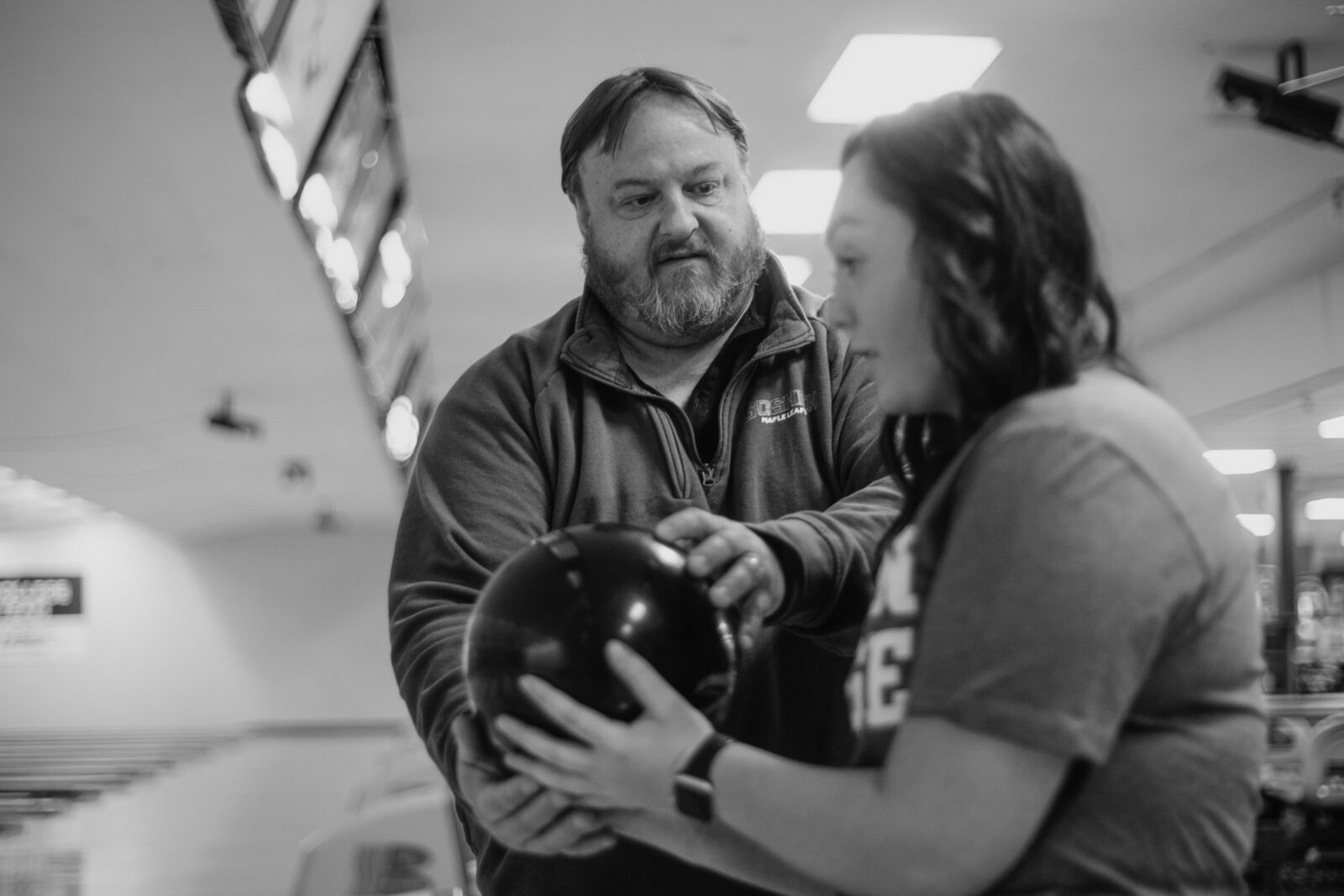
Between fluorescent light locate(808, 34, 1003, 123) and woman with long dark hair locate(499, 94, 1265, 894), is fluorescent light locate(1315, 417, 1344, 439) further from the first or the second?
woman with long dark hair locate(499, 94, 1265, 894)

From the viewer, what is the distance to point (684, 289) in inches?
79.4

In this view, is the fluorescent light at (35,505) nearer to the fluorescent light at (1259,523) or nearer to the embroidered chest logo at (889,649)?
the embroidered chest logo at (889,649)

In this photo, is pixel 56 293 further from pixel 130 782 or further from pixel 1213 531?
pixel 130 782

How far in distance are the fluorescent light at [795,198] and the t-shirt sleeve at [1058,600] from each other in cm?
637

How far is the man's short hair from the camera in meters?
2.03

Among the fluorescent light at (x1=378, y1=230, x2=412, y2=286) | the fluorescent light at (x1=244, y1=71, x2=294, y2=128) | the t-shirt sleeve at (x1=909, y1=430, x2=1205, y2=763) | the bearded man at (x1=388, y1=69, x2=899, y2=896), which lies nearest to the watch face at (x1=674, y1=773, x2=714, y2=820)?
the t-shirt sleeve at (x1=909, y1=430, x2=1205, y2=763)

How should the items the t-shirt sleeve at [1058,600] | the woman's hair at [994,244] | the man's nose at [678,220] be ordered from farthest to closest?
the man's nose at [678,220], the woman's hair at [994,244], the t-shirt sleeve at [1058,600]

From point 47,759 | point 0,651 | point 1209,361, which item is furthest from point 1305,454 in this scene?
point 0,651

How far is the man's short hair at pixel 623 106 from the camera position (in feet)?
6.66

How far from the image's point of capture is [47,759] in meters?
17.1

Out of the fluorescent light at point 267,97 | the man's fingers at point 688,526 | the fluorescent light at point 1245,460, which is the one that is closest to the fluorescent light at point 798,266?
the fluorescent light at point 267,97

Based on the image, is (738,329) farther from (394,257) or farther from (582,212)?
(394,257)

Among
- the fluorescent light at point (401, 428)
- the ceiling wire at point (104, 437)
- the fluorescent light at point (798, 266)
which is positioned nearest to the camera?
the fluorescent light at point (798, 266)

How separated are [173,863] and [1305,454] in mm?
12922
